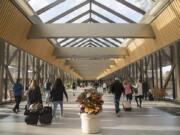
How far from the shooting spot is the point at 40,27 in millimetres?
18125

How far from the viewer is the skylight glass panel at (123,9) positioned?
55.9 ft

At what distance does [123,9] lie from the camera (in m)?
17.3

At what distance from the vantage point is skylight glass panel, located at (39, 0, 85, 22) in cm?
1730

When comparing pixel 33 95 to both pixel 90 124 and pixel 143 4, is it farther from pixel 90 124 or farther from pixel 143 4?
pixel 143 4

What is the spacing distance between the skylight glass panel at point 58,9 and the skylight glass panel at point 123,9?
172 centimetres

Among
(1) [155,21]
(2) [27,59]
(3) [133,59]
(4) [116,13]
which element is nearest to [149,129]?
(1) [155,21]

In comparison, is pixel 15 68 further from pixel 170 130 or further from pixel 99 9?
pixel 170 130

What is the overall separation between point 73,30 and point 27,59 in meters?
8.61

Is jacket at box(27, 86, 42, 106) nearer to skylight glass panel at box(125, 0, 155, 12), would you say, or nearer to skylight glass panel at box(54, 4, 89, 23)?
skylight glass panel at box(125, 0, 155, 12)

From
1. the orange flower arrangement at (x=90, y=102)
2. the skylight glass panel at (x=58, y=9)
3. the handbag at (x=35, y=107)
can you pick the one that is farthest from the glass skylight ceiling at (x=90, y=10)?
the orange flower arrangement at (x=90, y=102)

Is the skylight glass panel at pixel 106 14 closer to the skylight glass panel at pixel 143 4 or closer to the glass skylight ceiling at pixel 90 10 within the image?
the glass skylight ceiling at pixel 90 10

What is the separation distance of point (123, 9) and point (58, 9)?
145 inches

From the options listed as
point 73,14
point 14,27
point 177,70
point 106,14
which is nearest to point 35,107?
point 14,27

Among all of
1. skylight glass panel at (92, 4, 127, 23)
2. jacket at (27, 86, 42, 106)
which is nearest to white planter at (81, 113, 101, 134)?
jacket at (27, 86, 42, 106)
